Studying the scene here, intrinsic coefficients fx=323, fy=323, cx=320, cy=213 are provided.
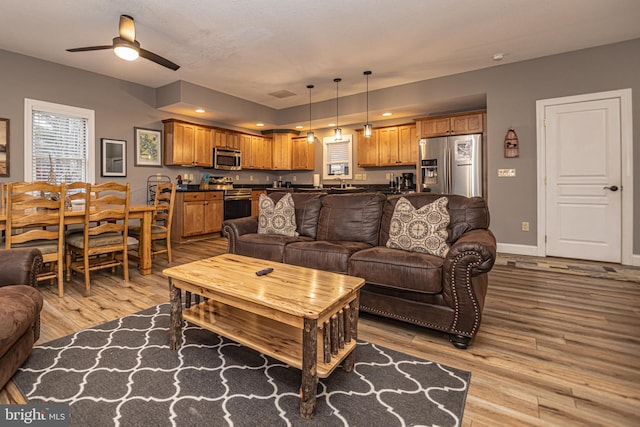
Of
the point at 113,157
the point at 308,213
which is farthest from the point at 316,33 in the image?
the point at 113,157

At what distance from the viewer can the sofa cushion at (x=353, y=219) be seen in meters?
3.05

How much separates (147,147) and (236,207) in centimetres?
195

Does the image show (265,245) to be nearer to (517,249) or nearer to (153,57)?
(153,57)

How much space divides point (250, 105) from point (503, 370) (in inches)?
241

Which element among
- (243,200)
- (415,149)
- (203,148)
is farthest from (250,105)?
(415,149)

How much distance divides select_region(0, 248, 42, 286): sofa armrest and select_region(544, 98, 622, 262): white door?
5493 millimetres

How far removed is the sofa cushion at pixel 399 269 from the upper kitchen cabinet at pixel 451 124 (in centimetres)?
368

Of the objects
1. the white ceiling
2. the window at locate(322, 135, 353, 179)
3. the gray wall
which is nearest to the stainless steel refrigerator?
the gray wall

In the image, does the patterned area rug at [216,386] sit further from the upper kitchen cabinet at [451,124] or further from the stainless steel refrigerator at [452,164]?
the upper kitchen cabinet at [451,124]

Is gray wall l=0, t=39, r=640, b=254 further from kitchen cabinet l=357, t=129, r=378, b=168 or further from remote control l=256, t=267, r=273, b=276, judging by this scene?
remote control l=256, t=267, r=273, b=276

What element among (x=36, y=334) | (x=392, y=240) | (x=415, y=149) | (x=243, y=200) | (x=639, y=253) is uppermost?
(x=415, y=149)

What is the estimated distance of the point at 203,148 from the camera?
6230mm

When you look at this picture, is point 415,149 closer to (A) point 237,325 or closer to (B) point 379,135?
(B) point 379,135

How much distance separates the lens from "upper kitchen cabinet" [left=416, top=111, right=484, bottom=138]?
518cm
